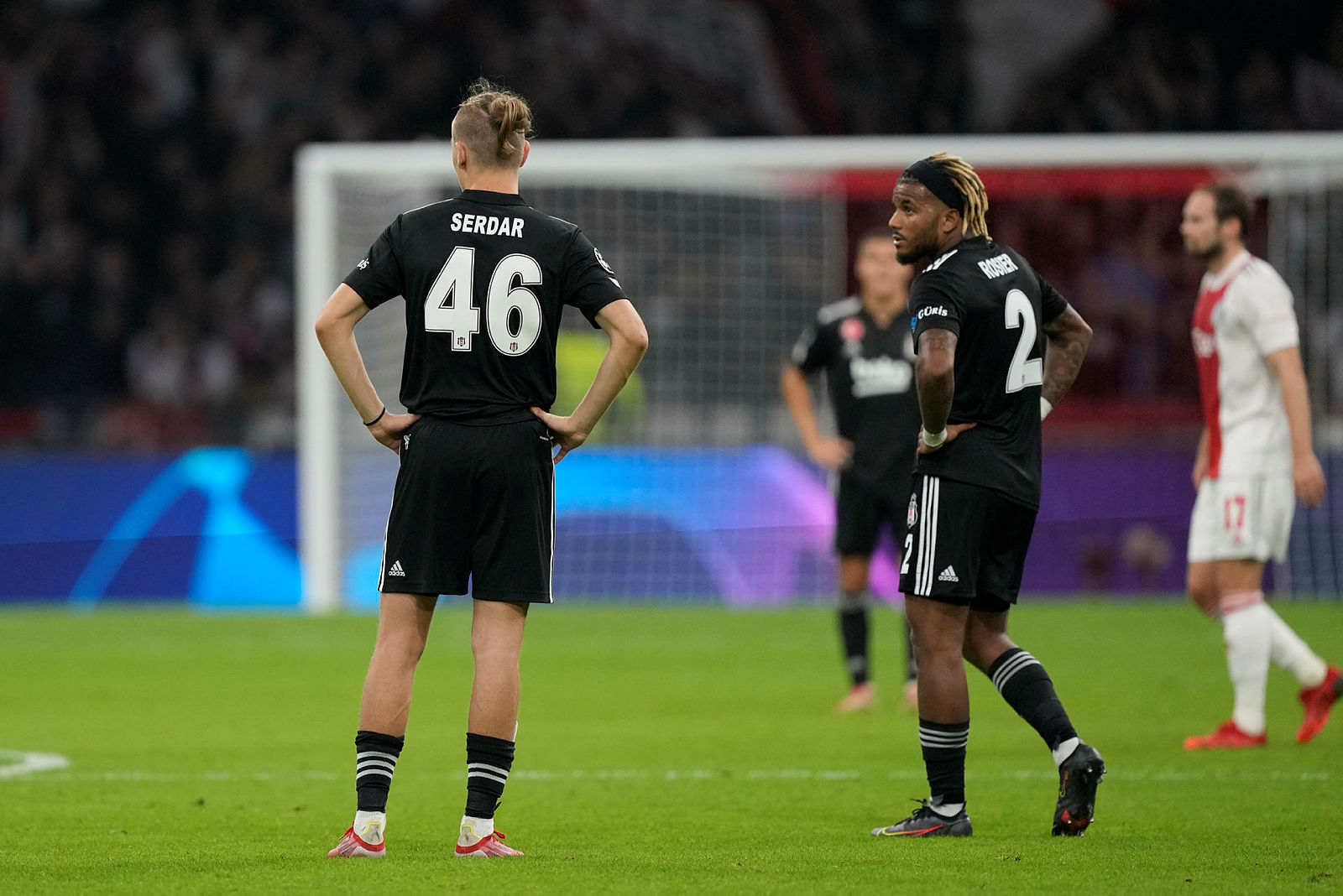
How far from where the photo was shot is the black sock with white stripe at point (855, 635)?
838 centimetres

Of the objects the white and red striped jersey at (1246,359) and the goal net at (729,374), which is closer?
the white and red striped jersey at (1246,359)

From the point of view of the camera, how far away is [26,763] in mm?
6754

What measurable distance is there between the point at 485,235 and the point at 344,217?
29.8 feet

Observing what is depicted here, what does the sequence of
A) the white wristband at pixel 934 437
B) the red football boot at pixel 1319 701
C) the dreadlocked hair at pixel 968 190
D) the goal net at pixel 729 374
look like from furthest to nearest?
the goal net at pixel 729 374
the red football boot at pixel 1319 701
the dreadlocked hair at pixel 968 190
the white wristband at pixel 934 437

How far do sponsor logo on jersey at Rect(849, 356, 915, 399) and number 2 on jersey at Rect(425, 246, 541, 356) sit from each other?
4169 millimetres

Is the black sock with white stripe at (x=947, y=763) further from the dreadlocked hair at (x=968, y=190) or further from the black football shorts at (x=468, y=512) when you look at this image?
the dreadlocked hair at (x=968, y=190)

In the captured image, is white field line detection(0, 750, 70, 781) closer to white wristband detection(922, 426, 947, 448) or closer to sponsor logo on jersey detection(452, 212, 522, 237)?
sponsor logo on jersey detection(452, 212, 522, 237)

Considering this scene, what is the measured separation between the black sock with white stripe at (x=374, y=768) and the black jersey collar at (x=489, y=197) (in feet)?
4.69

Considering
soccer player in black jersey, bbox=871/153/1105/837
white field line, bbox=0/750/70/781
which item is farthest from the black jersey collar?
white field line, bbox=0/750/70/781

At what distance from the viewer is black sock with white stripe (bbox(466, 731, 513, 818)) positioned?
4473mm

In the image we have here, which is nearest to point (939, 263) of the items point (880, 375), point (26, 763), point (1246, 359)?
point (1246, 359)

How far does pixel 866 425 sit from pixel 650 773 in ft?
8.70

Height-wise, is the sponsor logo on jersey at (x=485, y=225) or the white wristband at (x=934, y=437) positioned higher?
the sponsor logo on jersey at (x=485, y=225)

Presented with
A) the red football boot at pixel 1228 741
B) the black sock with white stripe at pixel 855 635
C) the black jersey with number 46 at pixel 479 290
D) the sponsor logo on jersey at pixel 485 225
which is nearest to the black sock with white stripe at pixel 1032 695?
the black jersey with number 46 at pixel 479 290
